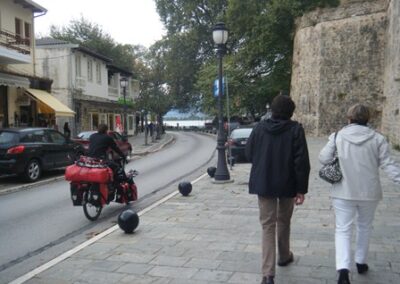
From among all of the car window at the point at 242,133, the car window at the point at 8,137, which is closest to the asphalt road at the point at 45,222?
the car window at the point at 8,137

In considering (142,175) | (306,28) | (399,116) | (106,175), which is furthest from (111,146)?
(306,28)

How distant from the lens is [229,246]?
6246 millimetres

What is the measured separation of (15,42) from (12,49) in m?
0.41

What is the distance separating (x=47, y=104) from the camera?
Answer: 26.2 m

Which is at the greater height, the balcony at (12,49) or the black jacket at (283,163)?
the balcony at (12,49)

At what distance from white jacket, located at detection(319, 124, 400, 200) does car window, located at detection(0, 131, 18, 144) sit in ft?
38.5

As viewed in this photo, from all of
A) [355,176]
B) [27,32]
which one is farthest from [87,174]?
[27,32]

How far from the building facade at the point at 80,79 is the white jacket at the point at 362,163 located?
2379 centimetres

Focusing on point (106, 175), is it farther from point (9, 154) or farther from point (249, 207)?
point (9, 154)

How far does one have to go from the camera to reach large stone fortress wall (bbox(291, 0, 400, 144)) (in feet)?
94.0

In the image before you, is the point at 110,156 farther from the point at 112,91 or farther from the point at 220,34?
the point at 112,91

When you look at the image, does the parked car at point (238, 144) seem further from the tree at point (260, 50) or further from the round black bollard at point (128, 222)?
the tree at point (260, 50)

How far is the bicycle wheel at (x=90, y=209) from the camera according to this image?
843 centimetres

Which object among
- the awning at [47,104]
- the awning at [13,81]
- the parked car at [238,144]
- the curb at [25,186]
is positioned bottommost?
the curb at [25,186]
